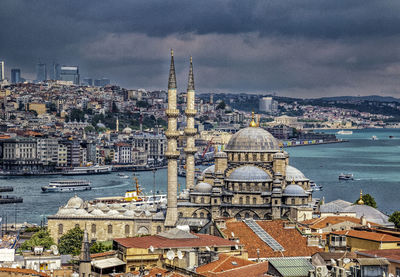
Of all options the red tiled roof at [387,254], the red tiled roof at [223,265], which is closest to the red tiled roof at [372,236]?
the red tiled roof at [387,254]

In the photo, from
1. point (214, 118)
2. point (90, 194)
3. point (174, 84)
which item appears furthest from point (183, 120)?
point (174, 84)

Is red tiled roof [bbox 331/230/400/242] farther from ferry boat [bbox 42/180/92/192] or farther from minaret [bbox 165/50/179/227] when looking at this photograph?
ferry boat [bbox 42/180/92/192]

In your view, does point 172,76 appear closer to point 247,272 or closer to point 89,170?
point 247,272

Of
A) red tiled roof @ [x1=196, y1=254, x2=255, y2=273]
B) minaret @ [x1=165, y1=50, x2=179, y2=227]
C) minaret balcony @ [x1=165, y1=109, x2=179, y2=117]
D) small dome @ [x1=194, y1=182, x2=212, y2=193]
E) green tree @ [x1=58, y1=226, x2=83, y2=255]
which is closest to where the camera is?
red tiled roof @ [x1=196, y1=254, x2=255, y2=273]

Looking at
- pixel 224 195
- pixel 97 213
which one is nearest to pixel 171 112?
pixel 224 195

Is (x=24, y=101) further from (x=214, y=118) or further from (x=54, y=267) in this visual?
(x=54, y=267)

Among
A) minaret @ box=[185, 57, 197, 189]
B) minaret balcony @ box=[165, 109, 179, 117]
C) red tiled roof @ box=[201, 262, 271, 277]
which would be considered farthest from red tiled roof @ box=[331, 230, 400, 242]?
minaret @ box=[185, 57, 197, 189]
